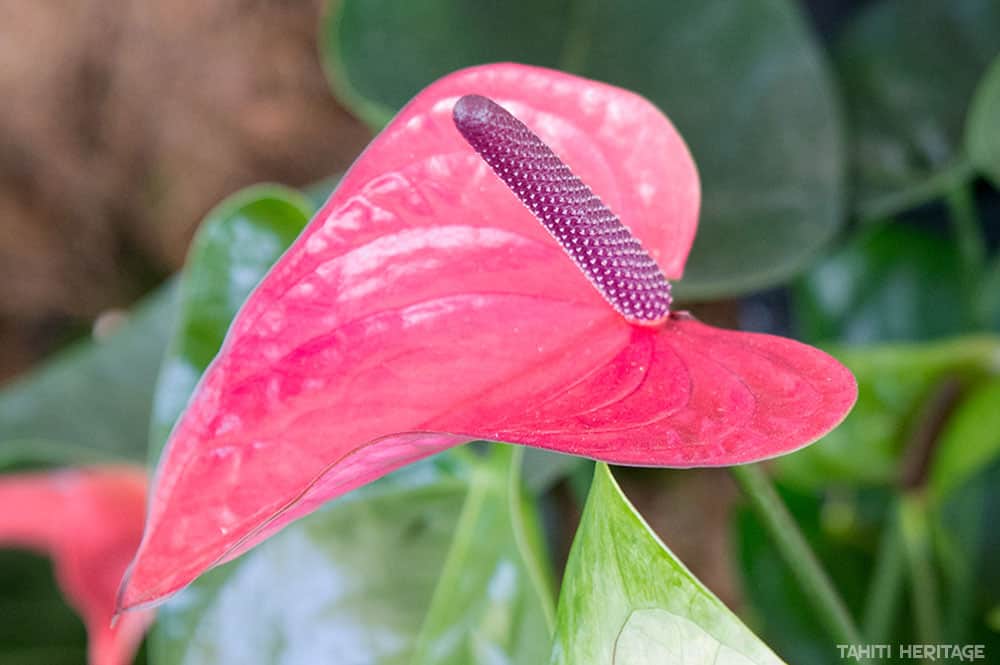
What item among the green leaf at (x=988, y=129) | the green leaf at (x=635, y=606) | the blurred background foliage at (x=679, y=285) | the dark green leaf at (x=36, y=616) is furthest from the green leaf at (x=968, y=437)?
the dark green leaf at (x=36, y=616)

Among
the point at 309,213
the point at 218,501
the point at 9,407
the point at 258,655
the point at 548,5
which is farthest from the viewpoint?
the point at 9,407

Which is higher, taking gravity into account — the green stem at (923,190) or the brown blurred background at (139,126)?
the green stem at (923,190)

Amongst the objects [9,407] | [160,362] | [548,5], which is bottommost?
[9,407]

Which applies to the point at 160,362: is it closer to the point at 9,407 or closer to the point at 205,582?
the point at 9,407

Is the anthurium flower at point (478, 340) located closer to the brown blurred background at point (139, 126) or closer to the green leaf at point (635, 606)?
the green leaf at point (635, 606)

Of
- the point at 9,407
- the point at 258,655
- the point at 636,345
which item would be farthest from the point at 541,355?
the point at 9,407

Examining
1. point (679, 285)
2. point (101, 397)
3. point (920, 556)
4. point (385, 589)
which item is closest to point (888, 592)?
point (920, 556)
